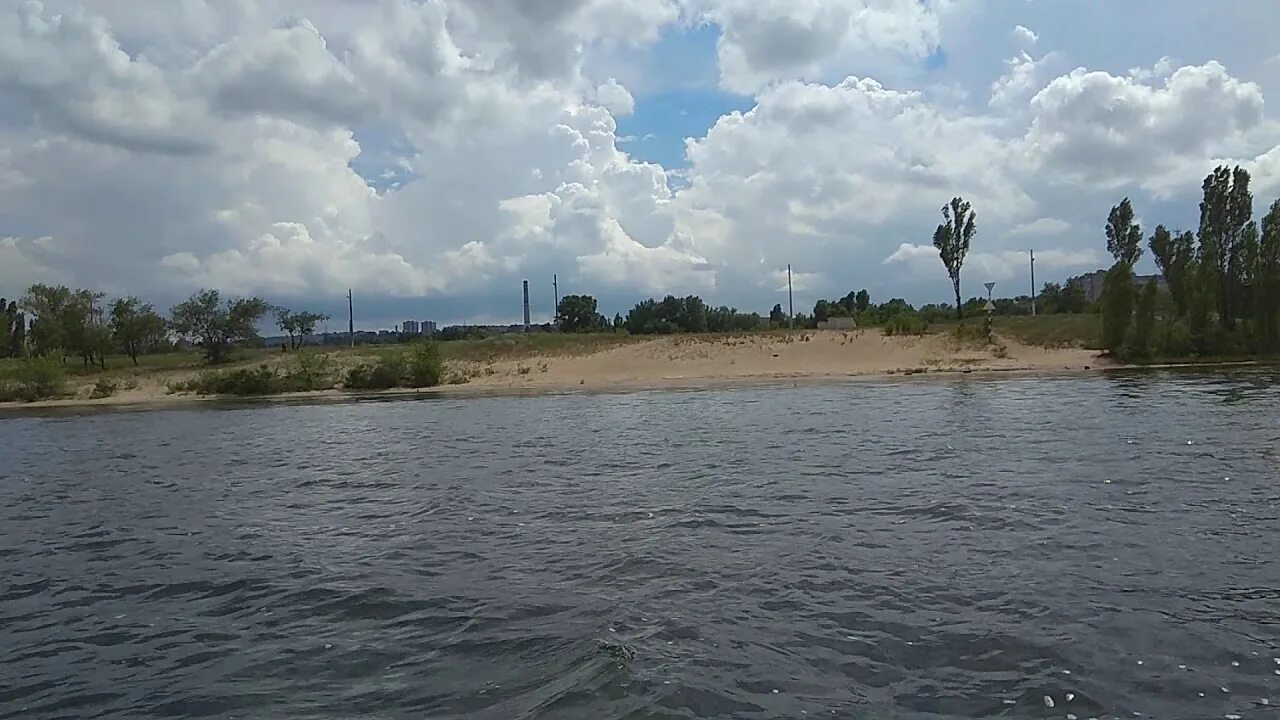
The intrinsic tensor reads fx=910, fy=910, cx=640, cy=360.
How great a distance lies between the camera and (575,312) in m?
100

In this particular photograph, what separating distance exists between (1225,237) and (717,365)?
2875cm

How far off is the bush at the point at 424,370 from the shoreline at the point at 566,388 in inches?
43.5

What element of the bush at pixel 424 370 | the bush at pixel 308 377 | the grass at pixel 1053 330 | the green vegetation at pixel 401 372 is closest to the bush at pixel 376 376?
the green vegetation at pixel 401 372

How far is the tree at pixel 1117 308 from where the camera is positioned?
48.7m

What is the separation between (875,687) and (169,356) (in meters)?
76.7

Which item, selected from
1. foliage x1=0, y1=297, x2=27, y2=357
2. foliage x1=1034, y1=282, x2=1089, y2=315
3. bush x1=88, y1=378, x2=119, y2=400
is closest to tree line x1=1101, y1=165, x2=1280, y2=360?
foliage x1=1034, y1=282, x2=1089, y2=315

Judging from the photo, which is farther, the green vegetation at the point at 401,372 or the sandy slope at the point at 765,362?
the green vegetation at the point at 401,372

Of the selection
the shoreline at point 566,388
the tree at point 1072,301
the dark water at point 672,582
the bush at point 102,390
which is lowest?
the dark water at point 672,582

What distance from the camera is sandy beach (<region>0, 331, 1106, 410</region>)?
158 ft

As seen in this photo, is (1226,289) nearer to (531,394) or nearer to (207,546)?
(531,394)

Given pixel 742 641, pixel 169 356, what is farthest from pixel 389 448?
pixel 169 356

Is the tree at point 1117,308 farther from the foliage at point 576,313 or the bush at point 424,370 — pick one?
the foliage at point 576,313

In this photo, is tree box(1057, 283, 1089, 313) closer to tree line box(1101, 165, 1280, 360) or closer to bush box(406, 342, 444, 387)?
tree line box(1101, 165, 1280, 360)

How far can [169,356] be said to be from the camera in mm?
72562
